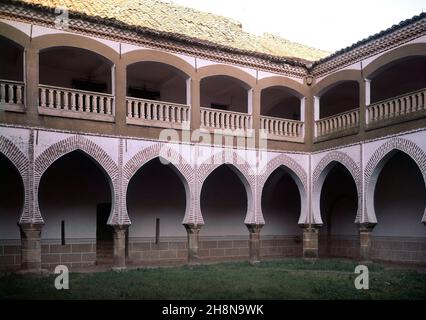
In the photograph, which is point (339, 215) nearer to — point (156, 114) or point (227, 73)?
point (227, 73)

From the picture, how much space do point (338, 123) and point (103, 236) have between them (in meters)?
8.07

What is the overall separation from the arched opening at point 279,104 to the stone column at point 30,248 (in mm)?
9817

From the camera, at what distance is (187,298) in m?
9.97

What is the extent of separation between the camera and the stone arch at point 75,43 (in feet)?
42.6

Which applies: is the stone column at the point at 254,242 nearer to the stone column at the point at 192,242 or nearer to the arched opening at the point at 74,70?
the stone column at the point at 192,242

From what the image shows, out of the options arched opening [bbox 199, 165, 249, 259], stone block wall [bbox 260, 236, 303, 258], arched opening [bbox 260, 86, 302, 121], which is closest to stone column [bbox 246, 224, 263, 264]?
arched opening [bbox 199, 165, 249, 259]

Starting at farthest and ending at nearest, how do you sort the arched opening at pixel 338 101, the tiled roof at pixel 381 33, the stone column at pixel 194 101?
1. the arched opening at pixel 338 101
2. the stone column at pixel 194 101
3. the tiled roof at pixel 381 33

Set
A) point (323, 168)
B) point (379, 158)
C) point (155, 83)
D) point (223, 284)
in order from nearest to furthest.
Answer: point (223, 284)
point (379, 158)
point (323, 168)
point (155, 83)

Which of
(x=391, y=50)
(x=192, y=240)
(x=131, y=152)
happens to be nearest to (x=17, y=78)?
(x=131, y=152)

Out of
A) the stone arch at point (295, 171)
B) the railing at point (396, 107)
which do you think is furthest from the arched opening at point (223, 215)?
the railing at point (396, 107)

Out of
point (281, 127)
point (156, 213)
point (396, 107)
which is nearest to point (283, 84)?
point (281, 127)

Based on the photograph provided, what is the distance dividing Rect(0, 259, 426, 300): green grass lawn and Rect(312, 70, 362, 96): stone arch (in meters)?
5.59

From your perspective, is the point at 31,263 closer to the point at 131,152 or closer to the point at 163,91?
the point at 131,152

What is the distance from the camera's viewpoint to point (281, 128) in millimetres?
16750
